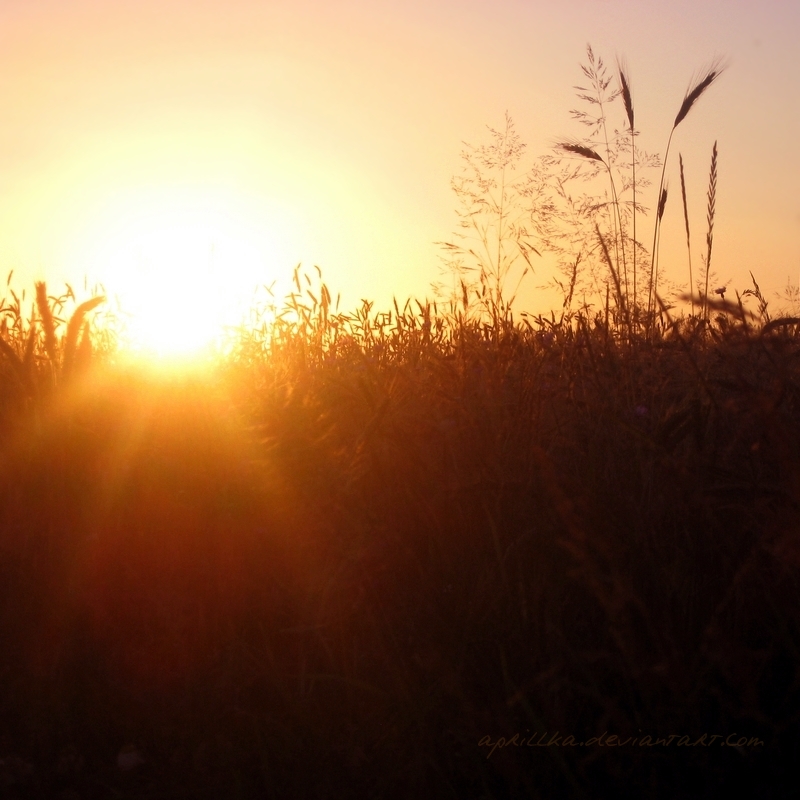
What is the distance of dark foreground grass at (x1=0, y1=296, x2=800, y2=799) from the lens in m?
1.42

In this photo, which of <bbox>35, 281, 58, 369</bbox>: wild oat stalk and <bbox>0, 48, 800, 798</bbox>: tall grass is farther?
<bbox>35, 281, 58, 369</bbox>: wild oat stalk

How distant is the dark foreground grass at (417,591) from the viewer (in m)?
1.42

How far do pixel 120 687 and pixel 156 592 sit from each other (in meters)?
0.25

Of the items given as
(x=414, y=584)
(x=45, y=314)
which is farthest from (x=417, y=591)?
(x=45, y=314)

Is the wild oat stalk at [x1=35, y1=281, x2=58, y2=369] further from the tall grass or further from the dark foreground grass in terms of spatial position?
the dark foreground grass

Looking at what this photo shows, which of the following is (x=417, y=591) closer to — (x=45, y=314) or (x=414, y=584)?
(x=414, y=584)

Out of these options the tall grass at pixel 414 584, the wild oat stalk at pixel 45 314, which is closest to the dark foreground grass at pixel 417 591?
the tall grass at pixel 414 584

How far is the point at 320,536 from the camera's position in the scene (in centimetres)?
198

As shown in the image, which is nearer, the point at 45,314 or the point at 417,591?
the point at 417,591

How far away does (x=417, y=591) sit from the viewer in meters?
1.79

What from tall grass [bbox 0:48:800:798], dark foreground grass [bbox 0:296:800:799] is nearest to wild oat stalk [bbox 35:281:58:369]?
tall grass [bbox 0:48:800:798]

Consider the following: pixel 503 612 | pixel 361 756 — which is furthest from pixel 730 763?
pixel 361 756

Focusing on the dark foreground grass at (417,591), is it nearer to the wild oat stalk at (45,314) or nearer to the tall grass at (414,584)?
the tall grass at (414,584)

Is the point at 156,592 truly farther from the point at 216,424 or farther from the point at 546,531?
the point at 546,531
